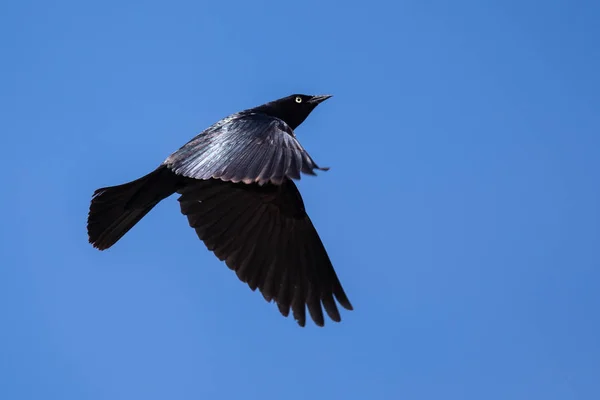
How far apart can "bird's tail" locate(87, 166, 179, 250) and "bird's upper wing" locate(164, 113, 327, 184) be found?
0.51 metres

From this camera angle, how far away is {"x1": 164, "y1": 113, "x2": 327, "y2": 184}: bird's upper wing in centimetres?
1042

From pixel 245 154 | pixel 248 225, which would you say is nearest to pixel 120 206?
pixel 248 225

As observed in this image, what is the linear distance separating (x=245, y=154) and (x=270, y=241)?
95.5 inches

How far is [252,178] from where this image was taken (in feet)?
34.4

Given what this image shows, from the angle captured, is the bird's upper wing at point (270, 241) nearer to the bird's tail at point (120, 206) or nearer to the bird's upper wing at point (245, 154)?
the bird's tail at point (120, 206)

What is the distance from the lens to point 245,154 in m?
11.0

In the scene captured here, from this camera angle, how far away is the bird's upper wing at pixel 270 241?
12883 mm

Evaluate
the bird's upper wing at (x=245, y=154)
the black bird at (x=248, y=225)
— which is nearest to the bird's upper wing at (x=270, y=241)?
the black bird at (x=248, y=225)

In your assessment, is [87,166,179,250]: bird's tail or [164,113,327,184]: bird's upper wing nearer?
[164,113,327,184]: bird's upper wing

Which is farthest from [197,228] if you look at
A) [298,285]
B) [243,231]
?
[298,285]

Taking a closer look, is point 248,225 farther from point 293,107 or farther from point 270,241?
point 293,107

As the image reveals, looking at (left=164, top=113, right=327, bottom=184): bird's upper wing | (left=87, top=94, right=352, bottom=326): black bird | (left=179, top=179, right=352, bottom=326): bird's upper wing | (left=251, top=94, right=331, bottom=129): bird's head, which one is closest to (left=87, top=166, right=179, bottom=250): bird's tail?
(left=87, top=94, right=352, bottom=326): black bird

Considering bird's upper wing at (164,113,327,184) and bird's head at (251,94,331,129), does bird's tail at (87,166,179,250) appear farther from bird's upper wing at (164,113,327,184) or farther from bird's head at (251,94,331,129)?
bird's head at (251,94,331,129)

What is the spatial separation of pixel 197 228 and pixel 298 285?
1348 mm
